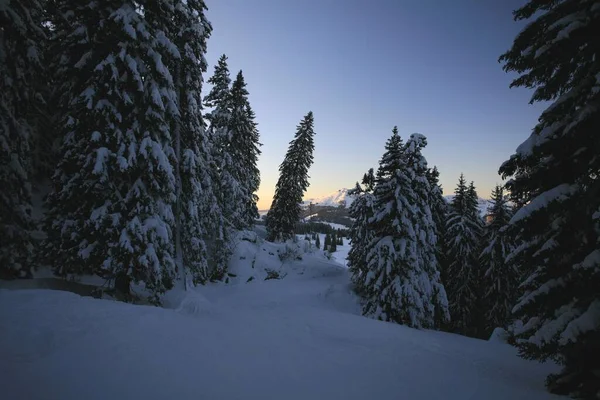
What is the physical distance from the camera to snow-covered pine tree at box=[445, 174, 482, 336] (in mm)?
23625

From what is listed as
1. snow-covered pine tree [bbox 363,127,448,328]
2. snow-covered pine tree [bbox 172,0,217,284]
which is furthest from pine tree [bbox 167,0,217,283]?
snow-covered pine tree [bbox 363,127,448,328]

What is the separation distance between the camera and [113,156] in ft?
31.4

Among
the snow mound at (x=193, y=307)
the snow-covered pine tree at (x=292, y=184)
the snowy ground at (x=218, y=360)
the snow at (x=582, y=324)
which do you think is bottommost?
the snow mound at (x=193, y=307)

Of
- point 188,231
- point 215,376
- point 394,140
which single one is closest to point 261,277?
point 188,231

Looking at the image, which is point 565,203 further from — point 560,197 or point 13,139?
point 13,139

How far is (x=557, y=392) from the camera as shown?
5859 mm

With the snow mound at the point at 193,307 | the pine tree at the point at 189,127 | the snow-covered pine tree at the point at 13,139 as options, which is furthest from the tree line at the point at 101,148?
the pine tree at the point at 189,127

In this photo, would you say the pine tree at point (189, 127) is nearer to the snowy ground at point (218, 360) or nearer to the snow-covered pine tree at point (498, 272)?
the snowy ground at point (218, 360)

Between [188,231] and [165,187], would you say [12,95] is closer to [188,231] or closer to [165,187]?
[165,187]

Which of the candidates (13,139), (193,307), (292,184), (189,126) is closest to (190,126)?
(189,126)

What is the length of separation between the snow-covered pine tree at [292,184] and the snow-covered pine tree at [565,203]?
3012 centimetres

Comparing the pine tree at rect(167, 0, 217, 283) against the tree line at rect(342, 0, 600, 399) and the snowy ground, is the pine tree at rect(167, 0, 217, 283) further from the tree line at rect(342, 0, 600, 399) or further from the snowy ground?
the tree line at rect(342, 0, 600, 399)

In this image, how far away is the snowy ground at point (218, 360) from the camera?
417 cm

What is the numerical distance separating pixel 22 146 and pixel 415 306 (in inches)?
767
